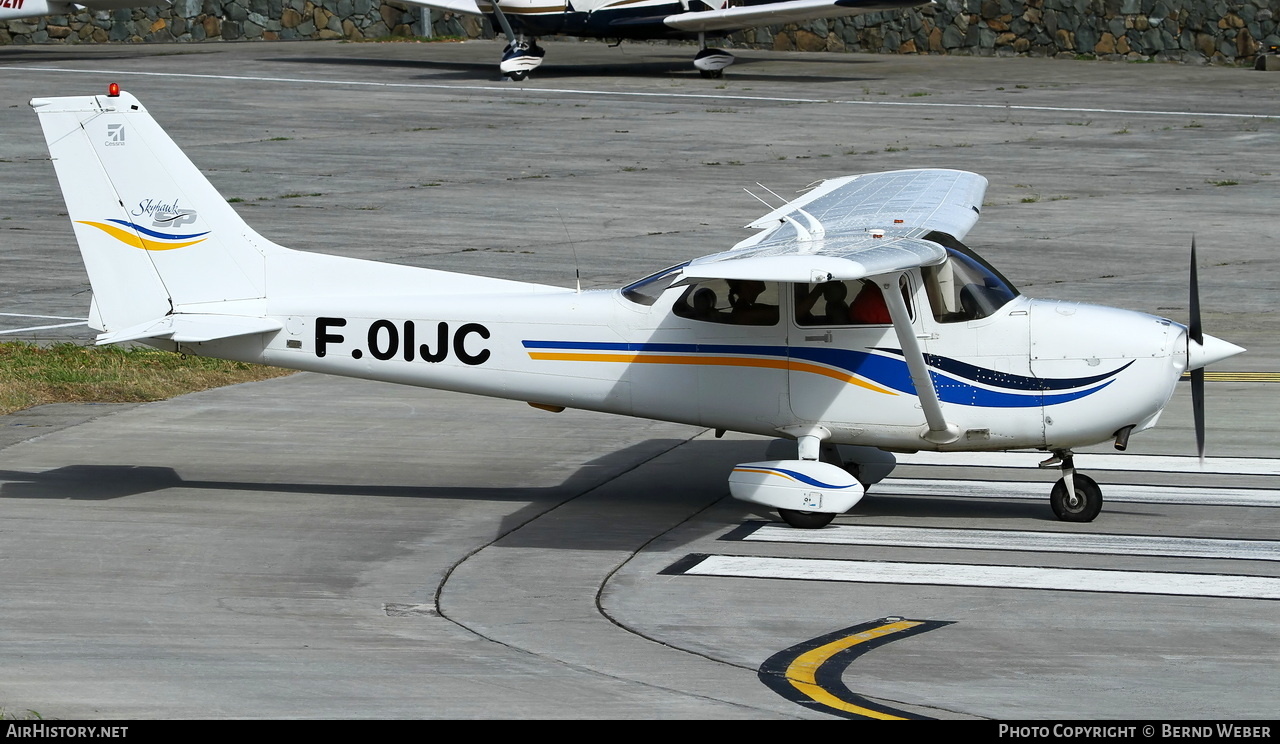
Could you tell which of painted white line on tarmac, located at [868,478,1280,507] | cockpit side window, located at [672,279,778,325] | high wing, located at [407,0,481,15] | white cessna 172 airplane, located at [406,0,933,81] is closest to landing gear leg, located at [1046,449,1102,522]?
painted white line on tarmac, located at [868,478,1280,507]

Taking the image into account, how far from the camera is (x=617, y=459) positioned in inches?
551

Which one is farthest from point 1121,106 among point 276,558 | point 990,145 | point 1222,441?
point 276,558

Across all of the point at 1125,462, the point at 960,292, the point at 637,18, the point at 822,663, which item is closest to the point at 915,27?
the point at 637,18

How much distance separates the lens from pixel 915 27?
5091 centimetres

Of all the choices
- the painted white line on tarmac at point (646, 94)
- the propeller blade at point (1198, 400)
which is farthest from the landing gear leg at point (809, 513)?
the painted white line on tarmac at point (646, 94)

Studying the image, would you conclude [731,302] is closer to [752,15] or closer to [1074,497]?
[1074,497]

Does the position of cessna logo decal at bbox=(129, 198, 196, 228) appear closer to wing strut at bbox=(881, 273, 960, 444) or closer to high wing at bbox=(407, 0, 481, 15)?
wing strut at bbox=(881, 273, 960, 444)

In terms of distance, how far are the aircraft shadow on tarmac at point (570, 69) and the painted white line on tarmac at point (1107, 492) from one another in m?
30.3

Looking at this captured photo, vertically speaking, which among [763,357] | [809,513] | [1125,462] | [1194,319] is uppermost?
[1194,319]

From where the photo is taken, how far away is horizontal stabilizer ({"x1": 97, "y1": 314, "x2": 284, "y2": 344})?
1223cm

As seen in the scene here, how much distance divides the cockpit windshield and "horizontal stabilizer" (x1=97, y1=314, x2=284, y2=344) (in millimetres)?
5042

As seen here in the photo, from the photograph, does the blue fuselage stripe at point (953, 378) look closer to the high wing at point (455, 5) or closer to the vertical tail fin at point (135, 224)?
the vertical tail fin at point (135, 224)

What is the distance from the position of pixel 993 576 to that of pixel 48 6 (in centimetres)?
4465

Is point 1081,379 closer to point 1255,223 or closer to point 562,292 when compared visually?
point 562,292
